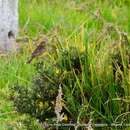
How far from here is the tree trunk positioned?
6596 millimetres

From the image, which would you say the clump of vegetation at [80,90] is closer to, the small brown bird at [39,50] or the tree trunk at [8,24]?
the small brown bird at [39,50]

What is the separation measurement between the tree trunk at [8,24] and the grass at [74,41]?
0.79ft

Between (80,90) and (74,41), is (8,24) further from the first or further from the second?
(80,90)

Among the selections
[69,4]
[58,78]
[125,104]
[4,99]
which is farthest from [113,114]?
[69,4]

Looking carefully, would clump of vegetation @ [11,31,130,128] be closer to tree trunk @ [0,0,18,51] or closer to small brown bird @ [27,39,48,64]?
small brown bird @ [27,39,48,64]

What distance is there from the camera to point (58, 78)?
4.37 metres

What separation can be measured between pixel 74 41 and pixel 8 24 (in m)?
2.18

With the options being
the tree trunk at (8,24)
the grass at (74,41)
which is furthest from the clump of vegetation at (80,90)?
the tree trunk at (8,24)

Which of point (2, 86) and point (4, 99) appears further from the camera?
point (2, 86)

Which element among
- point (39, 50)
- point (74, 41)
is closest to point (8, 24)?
point (74, 41)

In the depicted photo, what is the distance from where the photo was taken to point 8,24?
667 cm

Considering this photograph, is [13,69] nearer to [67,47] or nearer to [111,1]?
[67,47]

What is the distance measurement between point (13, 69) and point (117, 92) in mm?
1703

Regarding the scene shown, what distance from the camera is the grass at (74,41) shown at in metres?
4.32
